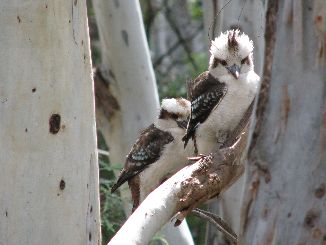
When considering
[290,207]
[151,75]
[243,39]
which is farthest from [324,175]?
[151,75]

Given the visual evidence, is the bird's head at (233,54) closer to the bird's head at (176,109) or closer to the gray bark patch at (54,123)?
the bird's head at (176,109)

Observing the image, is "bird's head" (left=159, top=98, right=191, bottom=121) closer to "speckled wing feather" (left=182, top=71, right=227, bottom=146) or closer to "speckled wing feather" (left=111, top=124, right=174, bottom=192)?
"speckled wing feather" (left=111, top=124, right=174, bottom=192)

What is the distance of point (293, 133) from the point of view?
8.46 ft

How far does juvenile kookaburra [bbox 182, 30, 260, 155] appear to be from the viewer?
5.35m

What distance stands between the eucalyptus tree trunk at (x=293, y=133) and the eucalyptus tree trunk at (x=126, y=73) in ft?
15.3

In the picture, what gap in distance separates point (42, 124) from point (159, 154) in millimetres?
2671

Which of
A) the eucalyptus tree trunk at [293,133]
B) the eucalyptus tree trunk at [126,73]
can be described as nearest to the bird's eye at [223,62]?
the eucalyptus tree trunk at [126,73]

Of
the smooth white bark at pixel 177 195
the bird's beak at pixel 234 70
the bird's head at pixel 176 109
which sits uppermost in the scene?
the bird's beak at pixel 234 70

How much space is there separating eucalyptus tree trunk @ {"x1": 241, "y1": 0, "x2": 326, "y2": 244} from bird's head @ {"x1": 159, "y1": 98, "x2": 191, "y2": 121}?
3.68m

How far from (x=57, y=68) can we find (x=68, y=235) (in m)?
0.68

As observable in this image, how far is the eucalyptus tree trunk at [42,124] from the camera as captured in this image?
357 cm

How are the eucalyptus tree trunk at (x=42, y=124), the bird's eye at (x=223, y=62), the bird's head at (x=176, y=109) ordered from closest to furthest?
the eucalyptus tree trunk at (x=42, y=124)
the bird's eye at (x=223, y=62)
the bird's head at (x=176, y=109)

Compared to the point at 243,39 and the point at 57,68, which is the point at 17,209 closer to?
the point at 57,68

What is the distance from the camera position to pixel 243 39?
5.53 meters
